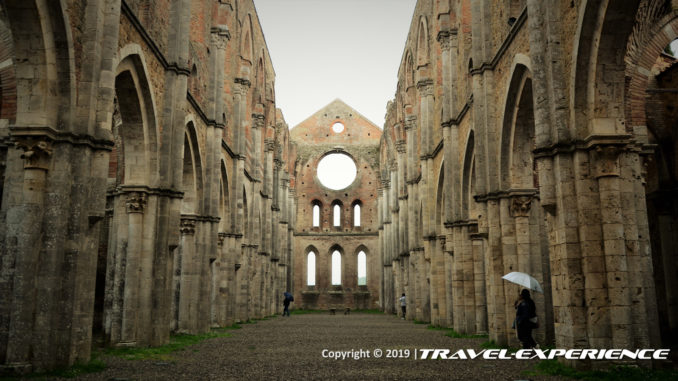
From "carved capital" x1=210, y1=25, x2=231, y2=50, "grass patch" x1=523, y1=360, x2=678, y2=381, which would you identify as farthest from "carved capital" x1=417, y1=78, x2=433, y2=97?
"grass patch" x1=523, y1=360, x2=678, y2=381

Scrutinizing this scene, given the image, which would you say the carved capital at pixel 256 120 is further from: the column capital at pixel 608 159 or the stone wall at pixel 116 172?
the column capital at pixel 608 159

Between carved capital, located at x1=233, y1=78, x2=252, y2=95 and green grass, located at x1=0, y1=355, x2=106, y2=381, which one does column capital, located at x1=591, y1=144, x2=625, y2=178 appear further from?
carved capital, located at x1=233, y1=78, x2=252, y2=95

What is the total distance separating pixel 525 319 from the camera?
1136cm

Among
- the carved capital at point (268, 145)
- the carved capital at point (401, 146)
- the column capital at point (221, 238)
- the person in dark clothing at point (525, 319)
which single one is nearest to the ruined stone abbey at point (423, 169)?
the column capital at point (221, 238)

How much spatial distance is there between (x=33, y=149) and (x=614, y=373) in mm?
8988

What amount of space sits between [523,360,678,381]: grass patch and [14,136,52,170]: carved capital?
805cm

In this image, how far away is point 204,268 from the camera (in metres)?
18.2

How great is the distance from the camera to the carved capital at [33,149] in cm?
862

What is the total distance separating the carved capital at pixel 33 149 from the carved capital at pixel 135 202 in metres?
4.62

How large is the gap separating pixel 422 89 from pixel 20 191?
1893 cm

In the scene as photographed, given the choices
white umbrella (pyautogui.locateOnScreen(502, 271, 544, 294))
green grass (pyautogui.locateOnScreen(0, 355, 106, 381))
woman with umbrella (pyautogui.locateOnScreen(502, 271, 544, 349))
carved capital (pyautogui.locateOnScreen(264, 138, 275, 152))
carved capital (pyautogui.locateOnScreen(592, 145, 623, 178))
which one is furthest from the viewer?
carved capital (pyautogui.locateOnScreen(264, 138, 275, 152))

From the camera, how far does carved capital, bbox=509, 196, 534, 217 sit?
1329 cm

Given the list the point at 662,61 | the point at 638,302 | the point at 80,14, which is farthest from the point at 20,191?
the point at 662,61

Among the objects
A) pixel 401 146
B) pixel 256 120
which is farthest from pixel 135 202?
pixel 401 146
